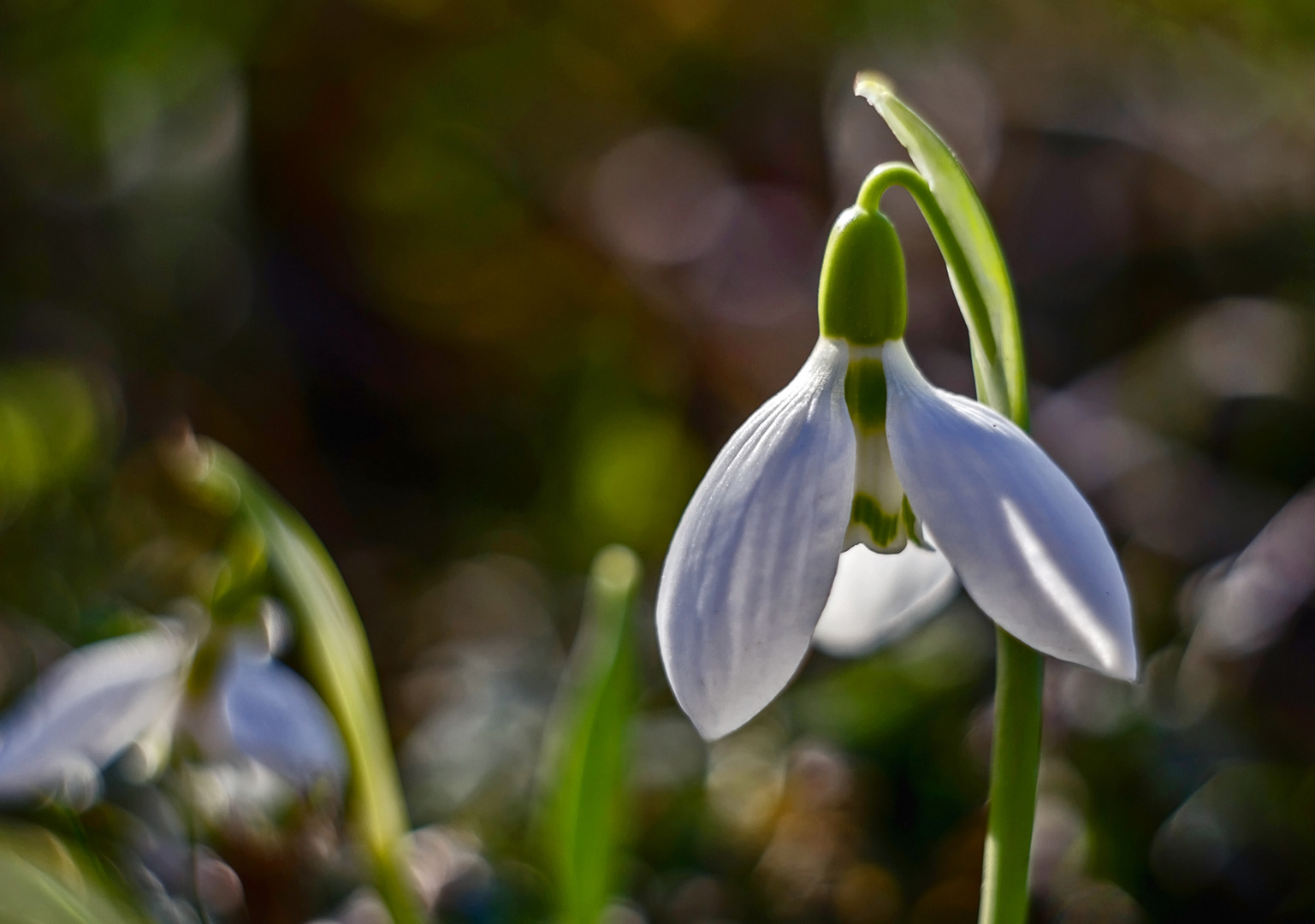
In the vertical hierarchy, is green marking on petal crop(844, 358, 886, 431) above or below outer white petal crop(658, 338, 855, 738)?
above

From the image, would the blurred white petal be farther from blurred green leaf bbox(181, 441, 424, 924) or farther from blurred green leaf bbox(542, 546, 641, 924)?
blurred green leaf bbox(542, 546, 641, 924)

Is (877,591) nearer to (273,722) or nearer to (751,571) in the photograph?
(751,571)

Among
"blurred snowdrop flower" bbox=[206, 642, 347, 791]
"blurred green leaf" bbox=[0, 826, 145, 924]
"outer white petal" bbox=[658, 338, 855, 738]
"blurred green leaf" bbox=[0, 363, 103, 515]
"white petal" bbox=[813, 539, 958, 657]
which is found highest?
"outer white petal" bbox=[658, 338, 855, 738]

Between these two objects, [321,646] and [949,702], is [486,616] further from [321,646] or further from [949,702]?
[321,646]

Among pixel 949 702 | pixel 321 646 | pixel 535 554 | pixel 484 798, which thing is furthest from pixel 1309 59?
pixel 321 646

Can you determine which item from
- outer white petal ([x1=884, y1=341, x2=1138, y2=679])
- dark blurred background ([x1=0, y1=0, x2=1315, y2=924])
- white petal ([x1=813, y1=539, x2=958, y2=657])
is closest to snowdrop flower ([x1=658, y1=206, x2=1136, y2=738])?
outer white petal ([x1=884, y1=341, x2=1138, y2=679])

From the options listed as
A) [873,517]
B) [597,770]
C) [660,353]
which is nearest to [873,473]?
[873,517]
